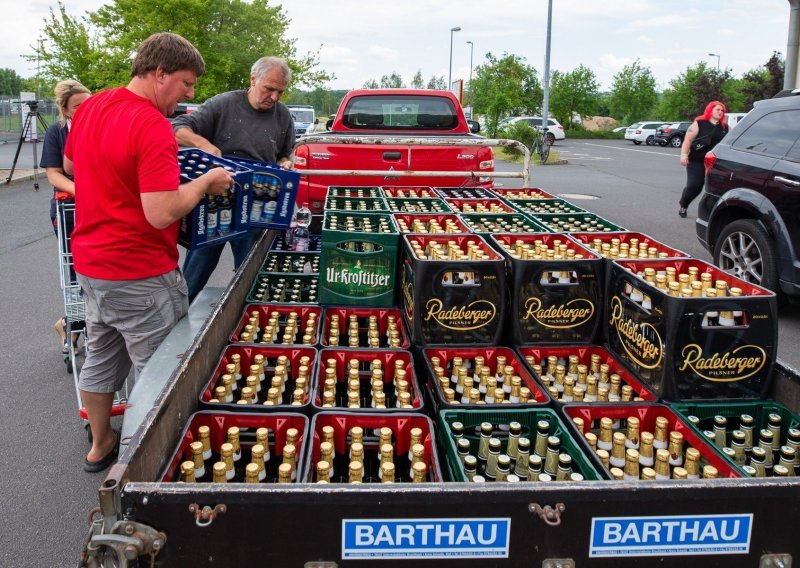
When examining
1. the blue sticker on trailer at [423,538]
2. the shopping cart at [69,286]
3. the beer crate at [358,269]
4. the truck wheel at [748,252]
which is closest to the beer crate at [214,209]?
the beer crate at [358,269]

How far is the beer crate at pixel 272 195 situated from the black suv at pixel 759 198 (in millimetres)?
4628

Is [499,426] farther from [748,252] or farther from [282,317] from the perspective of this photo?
[748,252]

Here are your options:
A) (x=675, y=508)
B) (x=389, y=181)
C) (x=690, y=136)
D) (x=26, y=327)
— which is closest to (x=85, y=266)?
(x=675, y=508)

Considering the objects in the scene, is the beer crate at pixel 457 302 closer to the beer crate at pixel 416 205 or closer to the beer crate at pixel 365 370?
the beer crate at pixel 365 370

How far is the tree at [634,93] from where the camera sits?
6556cm

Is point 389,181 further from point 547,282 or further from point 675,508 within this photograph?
point 675,508

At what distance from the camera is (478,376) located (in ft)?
10.7

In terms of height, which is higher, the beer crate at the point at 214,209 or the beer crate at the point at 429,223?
the beer crate at the point at 214,209

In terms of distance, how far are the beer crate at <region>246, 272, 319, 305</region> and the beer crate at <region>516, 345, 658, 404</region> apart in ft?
5.38

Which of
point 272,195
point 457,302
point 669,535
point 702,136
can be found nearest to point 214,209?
point 272,195

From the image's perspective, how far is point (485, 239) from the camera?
416cm

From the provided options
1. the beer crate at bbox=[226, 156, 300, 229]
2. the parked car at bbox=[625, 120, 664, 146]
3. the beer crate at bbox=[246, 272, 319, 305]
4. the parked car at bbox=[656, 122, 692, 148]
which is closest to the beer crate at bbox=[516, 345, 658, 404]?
the beer crate at bbox=[246, 272, 319, 305]

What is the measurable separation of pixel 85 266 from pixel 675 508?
2807 millimetres

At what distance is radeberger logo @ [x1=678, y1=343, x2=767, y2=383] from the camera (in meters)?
2.88
